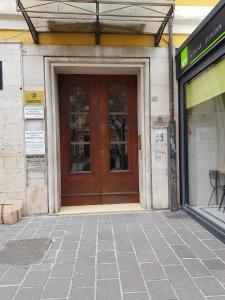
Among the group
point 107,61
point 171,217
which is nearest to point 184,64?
point 107,61

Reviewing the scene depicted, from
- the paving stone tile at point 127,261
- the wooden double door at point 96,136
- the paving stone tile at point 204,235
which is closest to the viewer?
the paving stone tile at point 127,261

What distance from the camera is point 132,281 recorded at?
3.25 metres

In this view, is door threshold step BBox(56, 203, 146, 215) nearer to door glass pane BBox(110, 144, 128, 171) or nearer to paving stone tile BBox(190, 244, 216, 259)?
door glass pane BBox(110, 144, 128, 171)

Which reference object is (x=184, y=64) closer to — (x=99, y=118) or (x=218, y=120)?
(x=218, y=120)

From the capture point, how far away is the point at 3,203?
589cm

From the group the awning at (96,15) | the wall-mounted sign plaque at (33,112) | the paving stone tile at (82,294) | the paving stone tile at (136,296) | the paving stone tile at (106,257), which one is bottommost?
the paving stone tile at (82,294)

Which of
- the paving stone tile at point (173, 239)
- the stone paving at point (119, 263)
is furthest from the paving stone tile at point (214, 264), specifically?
the paving stone tile at point (173, 239)

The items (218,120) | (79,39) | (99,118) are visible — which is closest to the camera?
(218,120)

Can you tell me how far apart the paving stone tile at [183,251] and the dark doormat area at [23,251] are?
1723 millimetres

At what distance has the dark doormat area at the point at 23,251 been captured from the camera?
3.89 m

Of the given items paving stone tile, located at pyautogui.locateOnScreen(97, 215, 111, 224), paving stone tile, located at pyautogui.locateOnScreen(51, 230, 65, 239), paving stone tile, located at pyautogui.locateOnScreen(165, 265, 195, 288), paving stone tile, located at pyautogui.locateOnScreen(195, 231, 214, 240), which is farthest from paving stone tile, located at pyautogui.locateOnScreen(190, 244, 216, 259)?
paving stone tile, located at pyautogui.locateOnScreen(51, 230, 65, 239)

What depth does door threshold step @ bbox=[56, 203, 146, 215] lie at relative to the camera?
626 centimetres

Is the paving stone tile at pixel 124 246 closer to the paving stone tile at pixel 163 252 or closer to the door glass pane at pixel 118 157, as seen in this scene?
the paving stone tile at pixel 163 252

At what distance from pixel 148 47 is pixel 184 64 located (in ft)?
2.94
